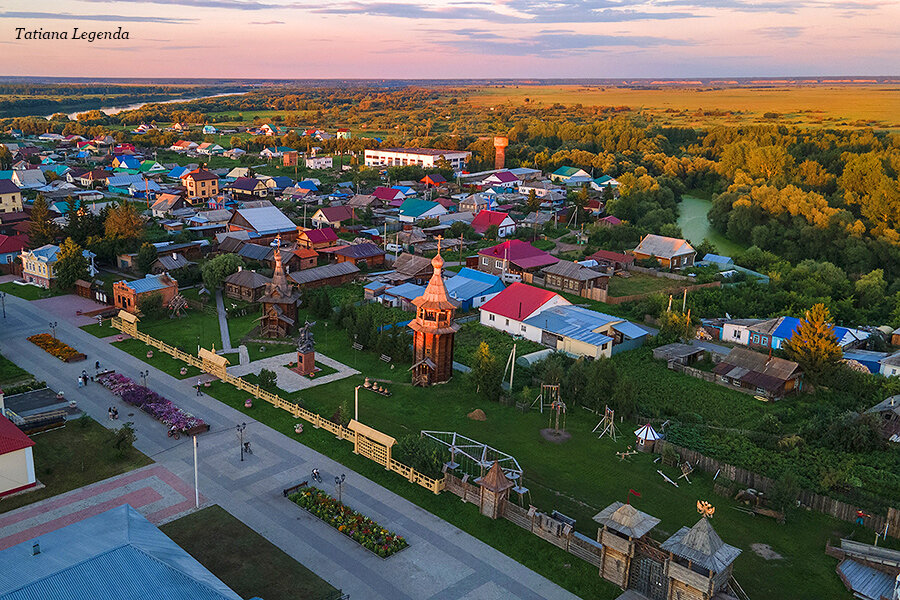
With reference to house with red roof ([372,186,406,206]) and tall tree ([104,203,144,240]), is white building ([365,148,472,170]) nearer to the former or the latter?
house with red roof ([372,186,406,206])

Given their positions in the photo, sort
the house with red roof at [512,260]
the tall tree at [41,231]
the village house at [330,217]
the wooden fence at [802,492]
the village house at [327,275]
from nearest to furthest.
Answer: the wooden fence at [802,492] → the village house at [327,275] → the tall tree at [41,231] → the house with red roof at [512,260] → the village house at [330,217]

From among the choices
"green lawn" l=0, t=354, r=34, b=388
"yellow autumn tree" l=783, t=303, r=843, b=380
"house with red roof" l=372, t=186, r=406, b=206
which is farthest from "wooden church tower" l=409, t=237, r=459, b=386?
"house with red roof" l=372, t=186, r=406, b=206

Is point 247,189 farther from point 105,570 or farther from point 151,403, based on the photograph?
point 105,570

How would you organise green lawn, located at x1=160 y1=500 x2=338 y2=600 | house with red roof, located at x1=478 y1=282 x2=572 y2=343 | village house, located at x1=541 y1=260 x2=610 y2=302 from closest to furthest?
1. green lawn, located at x1=160 y1=500 x2=338 y2=600
2. house with red roof, located at x1=478 y1=282 x2=572 y2=343
3. village house, located at x1=541 y1=260 x2=610 y2=302

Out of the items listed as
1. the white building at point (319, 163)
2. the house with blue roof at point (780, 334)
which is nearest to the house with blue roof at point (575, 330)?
the house with blue roof at point (780, 334)

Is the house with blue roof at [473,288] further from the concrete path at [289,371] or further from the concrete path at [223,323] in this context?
the concrete path at [223,323]
